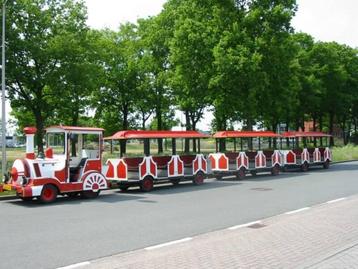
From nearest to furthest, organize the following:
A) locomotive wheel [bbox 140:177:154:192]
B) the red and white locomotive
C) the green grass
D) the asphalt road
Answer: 1. the asphalt road
2. the red and white locomotive
3. locomotive wheel [bbox 140:177:154:192]
4. the green grass

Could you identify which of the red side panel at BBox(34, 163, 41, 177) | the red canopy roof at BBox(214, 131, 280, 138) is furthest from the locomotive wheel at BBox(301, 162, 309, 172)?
the red side panel at BBox(34, 163, 41, 177)

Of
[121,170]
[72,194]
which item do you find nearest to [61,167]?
[72,194]

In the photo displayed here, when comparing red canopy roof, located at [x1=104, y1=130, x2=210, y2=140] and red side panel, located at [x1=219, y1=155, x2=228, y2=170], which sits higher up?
red canopy roof, located at [x1=104, y1=130, x2=210, y2=140]

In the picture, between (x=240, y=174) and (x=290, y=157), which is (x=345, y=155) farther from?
(x=240, y=174)

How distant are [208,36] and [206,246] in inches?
1050

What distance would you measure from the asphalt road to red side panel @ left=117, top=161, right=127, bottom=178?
2.26 feet

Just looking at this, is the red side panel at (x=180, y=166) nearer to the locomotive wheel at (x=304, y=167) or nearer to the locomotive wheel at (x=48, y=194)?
the locomotive wheel at (x=48, y=194)

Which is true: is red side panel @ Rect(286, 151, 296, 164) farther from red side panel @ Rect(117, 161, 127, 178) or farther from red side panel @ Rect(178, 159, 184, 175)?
red side panel @ Rect(117, 161, 127, 178)

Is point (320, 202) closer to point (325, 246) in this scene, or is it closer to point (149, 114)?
point (325, 246)

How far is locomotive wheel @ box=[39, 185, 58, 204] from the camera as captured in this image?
14.9m

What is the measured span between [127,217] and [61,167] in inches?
176

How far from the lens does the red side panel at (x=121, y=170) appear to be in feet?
60.4

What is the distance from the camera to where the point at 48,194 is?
1506cm

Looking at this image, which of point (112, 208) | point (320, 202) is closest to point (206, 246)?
point (112, 208)
